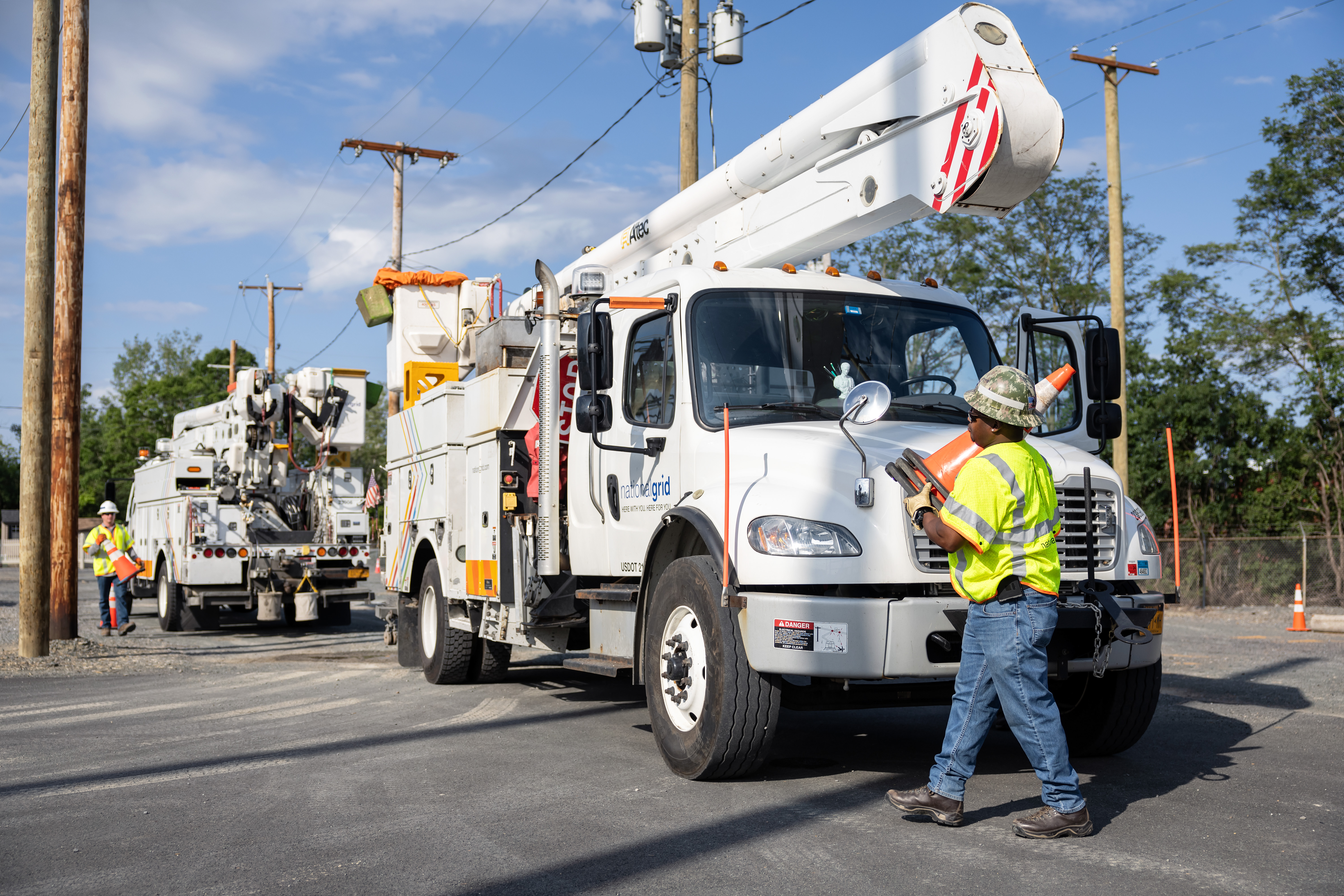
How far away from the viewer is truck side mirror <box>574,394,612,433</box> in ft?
22.7

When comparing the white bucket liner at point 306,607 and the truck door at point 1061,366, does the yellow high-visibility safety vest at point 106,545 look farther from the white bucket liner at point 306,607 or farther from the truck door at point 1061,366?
the truck door at point 1061,366

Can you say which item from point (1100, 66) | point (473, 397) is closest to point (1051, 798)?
point (473, 397)

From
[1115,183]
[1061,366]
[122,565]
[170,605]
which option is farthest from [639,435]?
[1115,183]

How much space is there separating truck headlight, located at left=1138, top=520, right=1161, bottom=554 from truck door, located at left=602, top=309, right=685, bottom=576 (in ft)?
7.80

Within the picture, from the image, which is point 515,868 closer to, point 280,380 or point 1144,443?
point 280,380

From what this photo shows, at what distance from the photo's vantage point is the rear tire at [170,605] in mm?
17797

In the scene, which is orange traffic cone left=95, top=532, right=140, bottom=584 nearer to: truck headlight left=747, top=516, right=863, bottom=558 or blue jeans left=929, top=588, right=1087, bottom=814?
truck headlight left=747, top=516, right=863, bottom=558

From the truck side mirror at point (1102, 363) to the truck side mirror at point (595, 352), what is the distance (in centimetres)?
284

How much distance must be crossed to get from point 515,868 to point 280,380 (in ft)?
52.8

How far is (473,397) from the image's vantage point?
9453 millimetres

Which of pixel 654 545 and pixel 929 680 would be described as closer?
pixel 929 680

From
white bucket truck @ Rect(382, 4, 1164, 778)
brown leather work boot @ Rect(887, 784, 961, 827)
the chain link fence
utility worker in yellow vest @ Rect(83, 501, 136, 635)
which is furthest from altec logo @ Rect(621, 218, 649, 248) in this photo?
the chain link fence

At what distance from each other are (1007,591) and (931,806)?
0.97 m

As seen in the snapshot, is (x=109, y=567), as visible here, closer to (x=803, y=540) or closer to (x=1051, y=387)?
(x=803, y=540)
